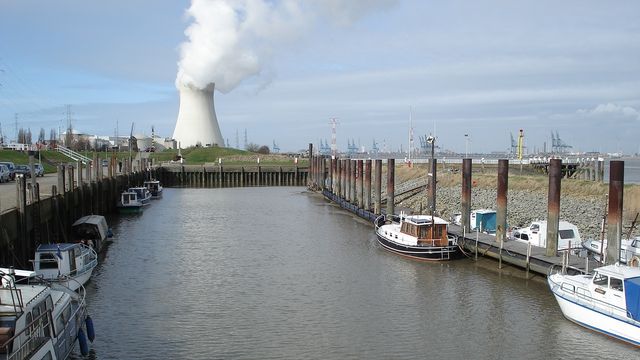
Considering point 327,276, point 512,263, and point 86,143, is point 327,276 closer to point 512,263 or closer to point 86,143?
point 512,263

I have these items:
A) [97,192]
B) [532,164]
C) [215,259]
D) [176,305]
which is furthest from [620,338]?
[532,164]

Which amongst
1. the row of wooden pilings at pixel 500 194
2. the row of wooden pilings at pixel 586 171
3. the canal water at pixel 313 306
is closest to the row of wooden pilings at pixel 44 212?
the canal water at pixel 313 306

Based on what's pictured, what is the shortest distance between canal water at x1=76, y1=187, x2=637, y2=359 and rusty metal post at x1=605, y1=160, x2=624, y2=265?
9.60 feet

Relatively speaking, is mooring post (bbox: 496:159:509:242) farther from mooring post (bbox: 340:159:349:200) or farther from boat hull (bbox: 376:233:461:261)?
mooring post (bbox: 340:159:349:200)

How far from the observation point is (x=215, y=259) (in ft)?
105

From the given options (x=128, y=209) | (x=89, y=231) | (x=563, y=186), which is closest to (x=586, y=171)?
(x=563, y=186)

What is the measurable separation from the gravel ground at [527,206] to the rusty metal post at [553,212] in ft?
25.2

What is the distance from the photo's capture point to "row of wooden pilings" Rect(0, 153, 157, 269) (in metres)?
22.9

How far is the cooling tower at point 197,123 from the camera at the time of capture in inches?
4772

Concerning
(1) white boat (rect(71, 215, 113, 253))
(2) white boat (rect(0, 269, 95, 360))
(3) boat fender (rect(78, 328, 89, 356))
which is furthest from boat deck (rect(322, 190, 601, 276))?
(1) white boat (rect(71, 215, 113, 253))

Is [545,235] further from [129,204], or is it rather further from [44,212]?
[129,204]

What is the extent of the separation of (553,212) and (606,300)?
24.4 feet

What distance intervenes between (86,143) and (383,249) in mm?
136861

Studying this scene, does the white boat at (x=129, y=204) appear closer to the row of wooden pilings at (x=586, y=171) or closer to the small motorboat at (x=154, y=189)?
the small motorboat at (x=154, y=189)
